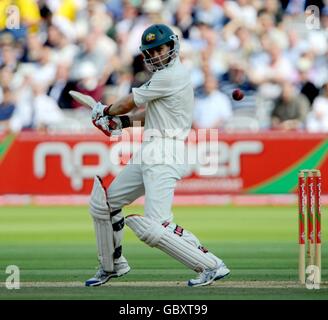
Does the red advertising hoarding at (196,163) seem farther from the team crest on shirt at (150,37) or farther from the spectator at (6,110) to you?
the team crest on shirt at (150,37)

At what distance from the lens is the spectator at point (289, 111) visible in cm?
1647

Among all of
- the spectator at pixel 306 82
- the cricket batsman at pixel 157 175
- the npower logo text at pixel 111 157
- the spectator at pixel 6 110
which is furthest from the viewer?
the spectator at pixel 6 110

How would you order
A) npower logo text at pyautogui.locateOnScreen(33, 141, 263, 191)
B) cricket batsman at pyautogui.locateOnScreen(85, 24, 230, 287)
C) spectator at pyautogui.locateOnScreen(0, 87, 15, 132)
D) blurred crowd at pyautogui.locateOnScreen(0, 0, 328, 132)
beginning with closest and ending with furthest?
cricket batsman at pyautogui.locateOnScreen(85, 24, 230, 287) → npower logo text at pyautogui.locateOnScreen(33, 141, 263, 191) → blurred crowd at pyautogui.locateOnScreen(0, 0, 328, 132) → spectator at pyautogui.locateOnScreen(0, 87, 15, 132)

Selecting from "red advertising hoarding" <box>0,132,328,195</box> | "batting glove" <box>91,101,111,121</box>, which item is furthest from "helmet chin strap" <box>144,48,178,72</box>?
"red advertising hoarding" <box>0,132,328,195</box>

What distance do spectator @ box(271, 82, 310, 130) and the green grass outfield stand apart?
5.40ft

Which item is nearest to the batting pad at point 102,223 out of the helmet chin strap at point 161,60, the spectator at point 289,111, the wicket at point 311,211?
the helmet chin strap at point 161,60

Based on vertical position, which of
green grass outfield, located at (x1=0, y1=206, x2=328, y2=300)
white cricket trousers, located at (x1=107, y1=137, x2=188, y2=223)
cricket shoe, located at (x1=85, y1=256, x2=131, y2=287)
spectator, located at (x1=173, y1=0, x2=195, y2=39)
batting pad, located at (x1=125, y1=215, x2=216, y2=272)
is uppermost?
spectator, located at (x1=173, y1=0, x2=195, y2=39)

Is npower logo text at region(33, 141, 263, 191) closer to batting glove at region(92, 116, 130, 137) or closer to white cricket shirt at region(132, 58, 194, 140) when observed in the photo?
batting glove at region(92, 116, 130, 137)

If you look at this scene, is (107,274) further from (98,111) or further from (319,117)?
(319,117)

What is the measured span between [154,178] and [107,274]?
901 mm

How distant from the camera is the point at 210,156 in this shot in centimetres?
1566

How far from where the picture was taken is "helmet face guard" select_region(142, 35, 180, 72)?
8.20 m

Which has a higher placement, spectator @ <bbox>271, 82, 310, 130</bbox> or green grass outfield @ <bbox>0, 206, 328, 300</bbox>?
spectator @ <bbox>271, 82, 310, 130</bbox>

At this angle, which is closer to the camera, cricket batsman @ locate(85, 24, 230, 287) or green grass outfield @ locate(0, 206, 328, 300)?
green grass outfield @ locate(0, 206, 328, 300)
